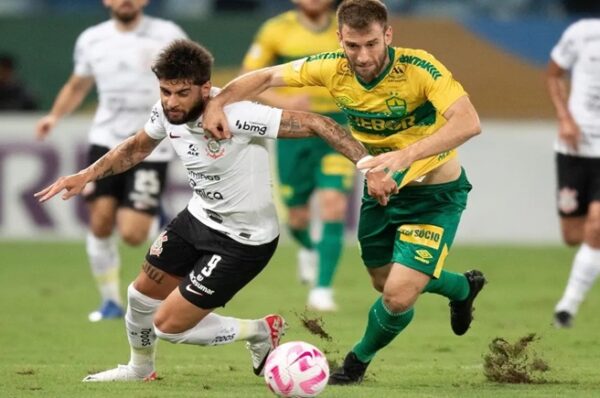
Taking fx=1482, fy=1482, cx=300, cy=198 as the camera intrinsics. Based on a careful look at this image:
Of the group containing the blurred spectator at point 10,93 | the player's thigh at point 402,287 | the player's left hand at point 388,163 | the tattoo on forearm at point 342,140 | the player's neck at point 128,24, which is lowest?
the blurred spectator at point 10,93

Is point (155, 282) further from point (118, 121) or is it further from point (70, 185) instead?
point (118, 121)

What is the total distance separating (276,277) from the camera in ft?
48.2

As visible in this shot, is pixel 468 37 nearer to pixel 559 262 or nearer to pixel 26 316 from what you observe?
pixel 559 262

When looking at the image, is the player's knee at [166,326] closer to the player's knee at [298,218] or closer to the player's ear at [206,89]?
the player's ear at [206,89]

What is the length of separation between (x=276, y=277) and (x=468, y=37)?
17.7 feet

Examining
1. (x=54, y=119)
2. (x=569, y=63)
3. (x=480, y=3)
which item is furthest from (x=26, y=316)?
(x=480, y=3)

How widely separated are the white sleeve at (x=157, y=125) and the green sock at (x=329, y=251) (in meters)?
4.16

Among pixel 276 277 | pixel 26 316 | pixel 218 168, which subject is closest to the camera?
pixel 218 168

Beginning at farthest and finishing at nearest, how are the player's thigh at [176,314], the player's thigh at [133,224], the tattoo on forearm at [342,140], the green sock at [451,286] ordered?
1. the player's thigh at [133,224]
2. the green sock at [451,286]
3. the player's thigh at [176,314]
4. the tattoo on forearm at [342,140]

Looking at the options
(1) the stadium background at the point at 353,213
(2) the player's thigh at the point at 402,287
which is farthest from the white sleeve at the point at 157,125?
(1) the stadium background at the point at 353,213

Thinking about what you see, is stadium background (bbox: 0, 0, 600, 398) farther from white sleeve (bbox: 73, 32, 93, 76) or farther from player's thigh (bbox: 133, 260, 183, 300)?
white sleeve (bbox: 73, 32, 93, 76)

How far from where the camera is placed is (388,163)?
7.23 meters

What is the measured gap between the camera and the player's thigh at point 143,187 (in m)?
11.5

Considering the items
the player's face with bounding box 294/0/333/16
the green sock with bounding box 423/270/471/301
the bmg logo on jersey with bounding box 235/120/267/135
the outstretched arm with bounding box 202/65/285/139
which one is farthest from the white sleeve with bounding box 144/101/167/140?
the player's face with bounding box 294/0/333/16
